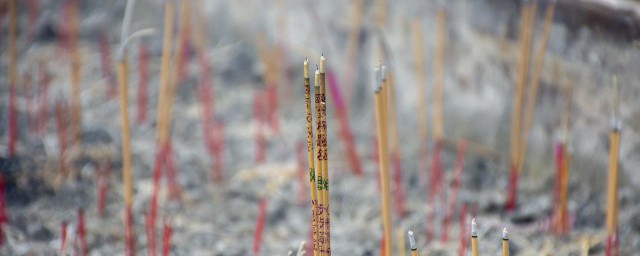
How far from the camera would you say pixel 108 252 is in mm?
2191

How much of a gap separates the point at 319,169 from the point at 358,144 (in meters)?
1.41

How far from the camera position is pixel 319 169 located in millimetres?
1472

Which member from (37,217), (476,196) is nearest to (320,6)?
(476,196)

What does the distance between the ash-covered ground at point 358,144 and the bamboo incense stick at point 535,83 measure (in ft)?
0.11

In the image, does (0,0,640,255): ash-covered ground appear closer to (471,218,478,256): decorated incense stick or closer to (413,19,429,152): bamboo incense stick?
(413,19,429,152): bamboo incense stick

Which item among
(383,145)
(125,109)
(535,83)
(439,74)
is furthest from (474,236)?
(439,74)

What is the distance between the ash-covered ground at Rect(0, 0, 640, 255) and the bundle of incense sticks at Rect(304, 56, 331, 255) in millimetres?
717

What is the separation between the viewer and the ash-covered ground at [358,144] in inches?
86.2

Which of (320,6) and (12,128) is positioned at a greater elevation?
(320,6)

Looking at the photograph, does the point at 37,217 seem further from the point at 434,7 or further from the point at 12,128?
the point at 434,7

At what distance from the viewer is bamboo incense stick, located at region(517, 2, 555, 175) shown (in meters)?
2.21

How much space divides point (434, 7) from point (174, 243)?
105 cm

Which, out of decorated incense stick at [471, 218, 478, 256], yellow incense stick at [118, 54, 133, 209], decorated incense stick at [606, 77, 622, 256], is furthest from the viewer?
yellow incense stick at [118, 54, 133, 209]

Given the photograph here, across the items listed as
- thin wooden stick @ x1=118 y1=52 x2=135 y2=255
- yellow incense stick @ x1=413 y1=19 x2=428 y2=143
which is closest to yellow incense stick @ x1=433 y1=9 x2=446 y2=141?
yellow incense stick @ x1=413 y1=19 x2=428 y2=143
